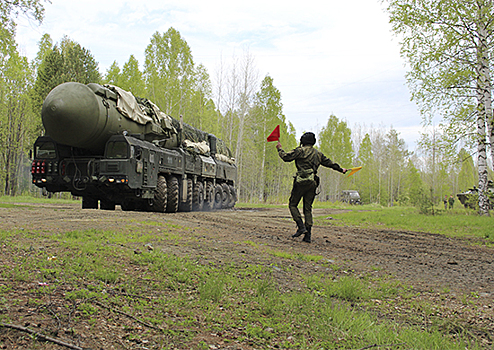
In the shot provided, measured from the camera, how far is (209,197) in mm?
19703

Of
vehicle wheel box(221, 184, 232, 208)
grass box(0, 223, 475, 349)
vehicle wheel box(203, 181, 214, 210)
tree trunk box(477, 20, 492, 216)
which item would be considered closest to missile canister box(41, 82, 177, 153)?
grass box(0, 223, 475, 349)

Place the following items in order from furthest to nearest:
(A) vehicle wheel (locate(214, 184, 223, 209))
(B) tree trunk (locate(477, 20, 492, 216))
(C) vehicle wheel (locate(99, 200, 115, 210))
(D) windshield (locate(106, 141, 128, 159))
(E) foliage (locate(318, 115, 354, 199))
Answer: (E) foliage (locate(318, 115, 354, 199)) → (A) vehicle wheel (locate(214, 184, 223, 209)) → (B) tree trunk (locate(477, 20, 492, 216)) → (C) vehicle wheel (locate(99, 200, 115, 210)) → (D) windshield (locate(106, 141, 128, 159))

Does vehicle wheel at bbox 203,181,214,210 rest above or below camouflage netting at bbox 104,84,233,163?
below

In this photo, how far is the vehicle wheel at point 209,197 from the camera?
19505 millimetres

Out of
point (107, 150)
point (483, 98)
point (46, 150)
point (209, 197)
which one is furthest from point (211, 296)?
point (209, 197)

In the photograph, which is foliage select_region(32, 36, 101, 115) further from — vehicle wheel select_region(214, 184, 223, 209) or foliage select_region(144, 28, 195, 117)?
vehicle wheel select_region(214, 184, 223, 209)

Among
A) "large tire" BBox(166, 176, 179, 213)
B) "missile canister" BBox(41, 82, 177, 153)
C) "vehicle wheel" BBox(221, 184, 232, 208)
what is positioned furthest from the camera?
"vehicle wheel" BBox(221, 184, 232, 208)

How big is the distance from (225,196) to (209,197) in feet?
9.92

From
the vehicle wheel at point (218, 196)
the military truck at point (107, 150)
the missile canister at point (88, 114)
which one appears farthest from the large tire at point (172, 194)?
the vehicle wheel at point (218, 196)

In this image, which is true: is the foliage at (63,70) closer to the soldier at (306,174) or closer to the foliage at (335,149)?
the soldier at (306,174)

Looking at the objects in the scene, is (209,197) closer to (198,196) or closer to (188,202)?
(198,196)

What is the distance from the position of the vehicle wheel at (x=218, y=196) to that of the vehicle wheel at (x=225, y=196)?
0.25 m

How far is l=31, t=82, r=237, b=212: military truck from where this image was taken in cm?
1094

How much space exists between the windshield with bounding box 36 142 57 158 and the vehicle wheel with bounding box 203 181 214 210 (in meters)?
8.40
